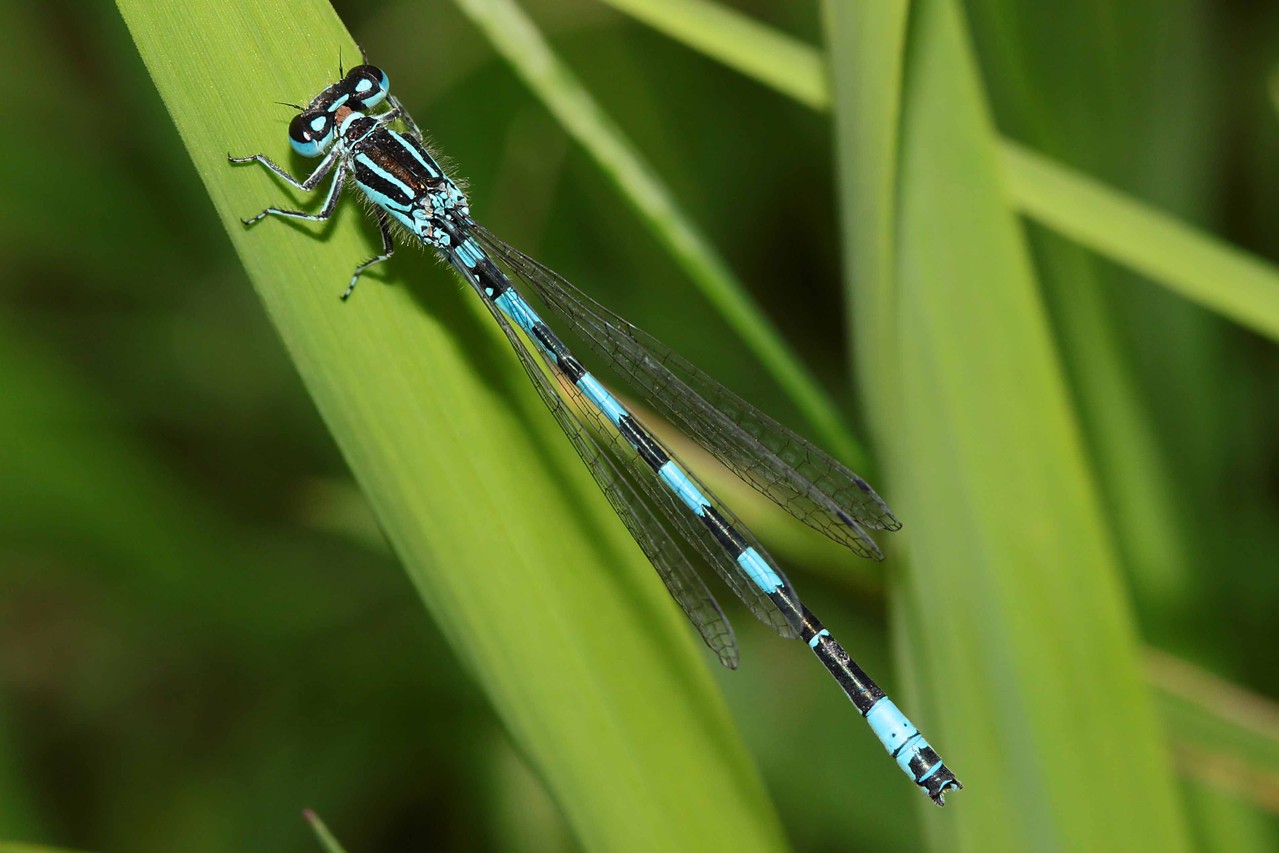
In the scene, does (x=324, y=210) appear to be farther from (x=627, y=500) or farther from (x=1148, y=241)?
(x=1148, y=241)

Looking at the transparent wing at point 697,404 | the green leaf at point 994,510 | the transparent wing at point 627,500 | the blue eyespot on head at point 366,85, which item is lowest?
the green leaf at point 994,510

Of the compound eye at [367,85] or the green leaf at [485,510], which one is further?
the compound eye at [367,85]

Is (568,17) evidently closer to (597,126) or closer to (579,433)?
(597,126)

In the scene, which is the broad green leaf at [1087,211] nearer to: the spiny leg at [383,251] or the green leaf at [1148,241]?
the green leaf at [1148,241]

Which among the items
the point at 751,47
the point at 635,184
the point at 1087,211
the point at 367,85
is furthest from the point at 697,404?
the point at 367,85

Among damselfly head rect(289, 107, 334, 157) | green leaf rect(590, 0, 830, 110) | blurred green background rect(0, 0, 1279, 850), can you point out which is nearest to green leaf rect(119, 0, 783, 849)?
damselfly head rect(289, 107, 334, 157)

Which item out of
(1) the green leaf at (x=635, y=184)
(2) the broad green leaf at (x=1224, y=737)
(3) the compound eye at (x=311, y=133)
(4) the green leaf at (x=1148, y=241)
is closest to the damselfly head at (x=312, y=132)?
(3) the compound eye at (x=311, y=133)

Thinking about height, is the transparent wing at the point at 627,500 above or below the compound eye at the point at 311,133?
below
